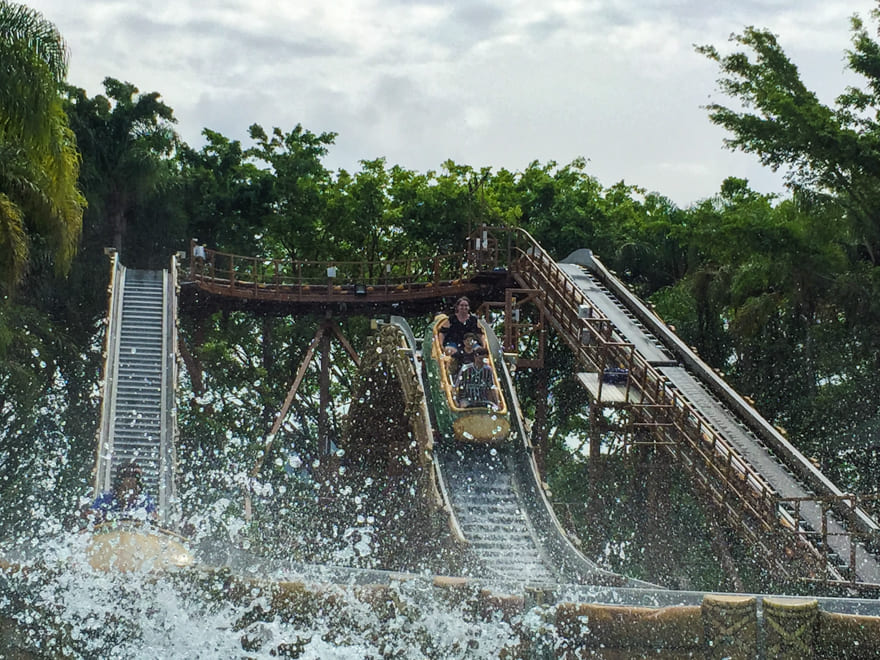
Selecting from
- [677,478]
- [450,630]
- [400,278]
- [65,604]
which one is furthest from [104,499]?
[400,278]

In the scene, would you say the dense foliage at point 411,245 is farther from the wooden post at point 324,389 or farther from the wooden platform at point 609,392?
the wooden platform at point 609,392

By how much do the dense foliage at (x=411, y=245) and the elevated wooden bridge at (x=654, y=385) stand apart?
8.70 ft

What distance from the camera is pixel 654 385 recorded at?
22422 mm

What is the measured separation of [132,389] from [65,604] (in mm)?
11304

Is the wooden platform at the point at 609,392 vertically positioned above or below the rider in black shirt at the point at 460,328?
below

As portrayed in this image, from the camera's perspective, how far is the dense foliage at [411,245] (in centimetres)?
2659

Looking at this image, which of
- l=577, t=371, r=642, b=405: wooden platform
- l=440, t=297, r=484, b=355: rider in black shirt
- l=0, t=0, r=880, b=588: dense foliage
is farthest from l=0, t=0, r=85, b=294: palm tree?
l=577, t=371, r=642, b=405: wooden platform

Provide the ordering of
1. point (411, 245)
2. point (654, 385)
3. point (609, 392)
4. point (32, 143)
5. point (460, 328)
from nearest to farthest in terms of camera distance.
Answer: point (32, 143), point (654, 385), point (609, 392), point (460, 328), point (411, 245)

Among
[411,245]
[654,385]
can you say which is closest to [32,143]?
[654,385]

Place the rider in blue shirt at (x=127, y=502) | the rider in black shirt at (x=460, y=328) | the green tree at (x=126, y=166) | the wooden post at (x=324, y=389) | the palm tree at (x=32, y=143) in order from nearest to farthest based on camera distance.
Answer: the rider in blue shirt at (x=127, y=502), the palm tree at (x=32, y=143), the rider in black shirt at (x=460, y=328), the wooden post at (x=324, y=389), the green tree at (x=126, y=166)

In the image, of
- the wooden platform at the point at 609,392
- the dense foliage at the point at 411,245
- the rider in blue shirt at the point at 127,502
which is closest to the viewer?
the rider in blue shirt at the point at 127,502

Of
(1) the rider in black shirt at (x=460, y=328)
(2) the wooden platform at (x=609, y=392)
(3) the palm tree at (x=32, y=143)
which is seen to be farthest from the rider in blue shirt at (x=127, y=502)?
(2) the wooden platform at (x=609, y=392)

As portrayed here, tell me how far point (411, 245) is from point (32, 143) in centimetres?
2206

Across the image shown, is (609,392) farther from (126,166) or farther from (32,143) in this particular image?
(126,166)
